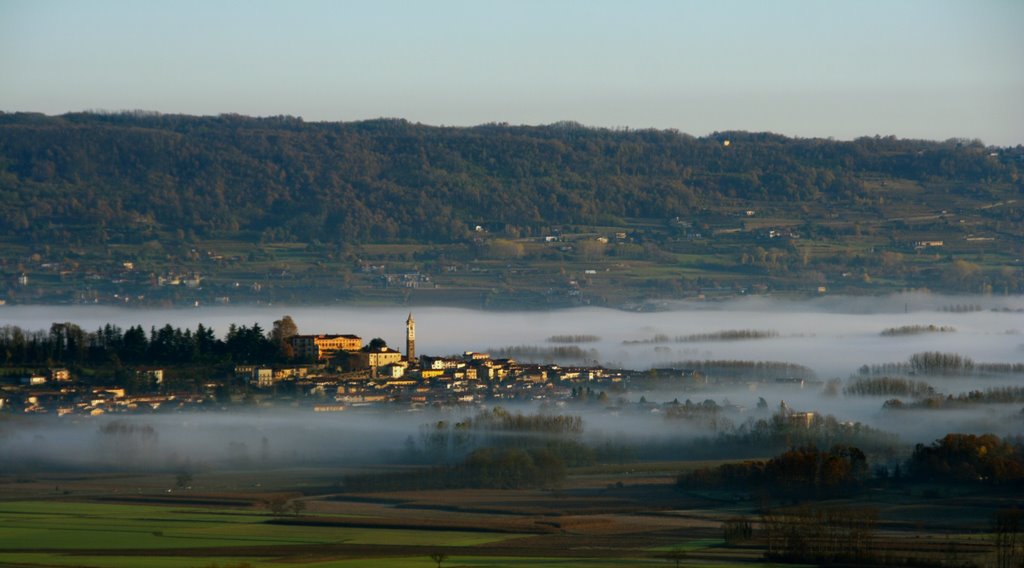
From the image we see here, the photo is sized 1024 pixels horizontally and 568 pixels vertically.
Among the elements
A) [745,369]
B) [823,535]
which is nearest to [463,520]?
[823,535]

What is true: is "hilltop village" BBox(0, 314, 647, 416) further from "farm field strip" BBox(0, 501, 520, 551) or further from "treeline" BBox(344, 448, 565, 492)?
"farm field strip" BBox(0, 501, 520, 551)

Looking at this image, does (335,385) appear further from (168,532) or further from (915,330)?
(915,330)

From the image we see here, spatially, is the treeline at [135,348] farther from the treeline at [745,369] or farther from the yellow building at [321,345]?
the treeline at [745,369]

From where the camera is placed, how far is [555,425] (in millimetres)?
90000

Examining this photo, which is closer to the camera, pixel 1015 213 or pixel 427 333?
pixel 427 333

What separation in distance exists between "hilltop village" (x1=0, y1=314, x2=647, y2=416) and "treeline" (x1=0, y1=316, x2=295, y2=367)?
1.27 m

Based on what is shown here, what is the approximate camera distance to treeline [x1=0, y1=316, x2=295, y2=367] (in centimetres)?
10031

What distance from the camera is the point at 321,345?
107 meters

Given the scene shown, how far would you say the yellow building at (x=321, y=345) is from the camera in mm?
105062

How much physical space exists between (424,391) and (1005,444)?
3139 cm

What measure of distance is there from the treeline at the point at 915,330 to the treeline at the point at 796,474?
53445 mm

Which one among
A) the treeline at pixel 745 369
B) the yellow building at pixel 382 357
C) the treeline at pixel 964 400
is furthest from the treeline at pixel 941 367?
the yellow building at pixel 382 357

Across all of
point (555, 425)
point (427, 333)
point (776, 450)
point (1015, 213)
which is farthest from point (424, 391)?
point (1015, 213)

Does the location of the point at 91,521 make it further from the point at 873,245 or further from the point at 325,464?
the point at 873,245
